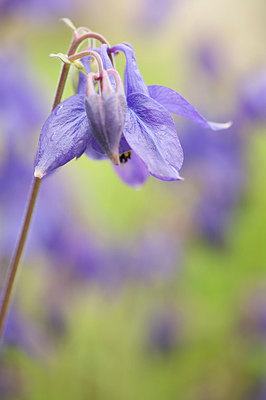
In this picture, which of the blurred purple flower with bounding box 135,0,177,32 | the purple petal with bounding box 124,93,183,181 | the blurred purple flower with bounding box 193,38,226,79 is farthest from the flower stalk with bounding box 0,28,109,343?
the blurred purple flower with bounding box 135,0,177,32

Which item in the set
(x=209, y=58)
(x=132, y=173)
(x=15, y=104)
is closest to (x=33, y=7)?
(x=15, y=104)

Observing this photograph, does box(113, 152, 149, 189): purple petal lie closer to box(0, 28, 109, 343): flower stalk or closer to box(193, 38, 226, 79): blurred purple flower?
box(0, 28, 109, 343): flower stalk

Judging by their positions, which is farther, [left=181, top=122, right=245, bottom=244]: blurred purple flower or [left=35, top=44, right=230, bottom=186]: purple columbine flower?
[left=181, top=122, right=245, bottom=244]: blurred purple flower

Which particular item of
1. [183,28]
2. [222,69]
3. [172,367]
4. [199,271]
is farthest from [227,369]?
[183,28]

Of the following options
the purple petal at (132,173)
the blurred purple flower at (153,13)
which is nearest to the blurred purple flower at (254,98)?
the purple petal at (132,173)

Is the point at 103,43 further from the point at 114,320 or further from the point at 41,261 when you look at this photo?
the point at 114,320

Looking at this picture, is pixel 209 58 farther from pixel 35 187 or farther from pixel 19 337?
pixel 35 187
